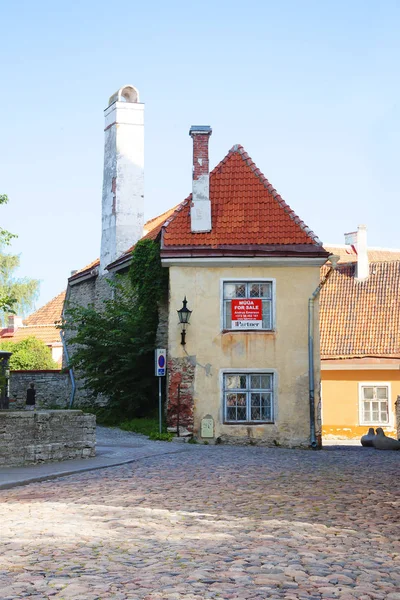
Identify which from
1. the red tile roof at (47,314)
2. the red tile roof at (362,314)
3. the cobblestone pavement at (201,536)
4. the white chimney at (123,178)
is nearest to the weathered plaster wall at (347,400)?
the red tile roof at (362,314)

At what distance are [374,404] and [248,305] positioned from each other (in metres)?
13.2

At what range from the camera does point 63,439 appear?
16.2m

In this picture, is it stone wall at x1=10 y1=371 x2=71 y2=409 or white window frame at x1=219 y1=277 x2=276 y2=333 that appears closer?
white window frame at x1=219 y1=277 x2=276 y2=333

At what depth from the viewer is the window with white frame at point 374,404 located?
3422 cm

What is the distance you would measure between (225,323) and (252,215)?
10.3ft

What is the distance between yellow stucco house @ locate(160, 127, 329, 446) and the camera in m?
22.6

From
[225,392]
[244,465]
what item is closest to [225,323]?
[225,392]

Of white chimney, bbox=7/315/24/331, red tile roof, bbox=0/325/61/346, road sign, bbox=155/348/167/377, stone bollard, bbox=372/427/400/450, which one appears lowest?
stone bollard, bbox=372/427/400/450

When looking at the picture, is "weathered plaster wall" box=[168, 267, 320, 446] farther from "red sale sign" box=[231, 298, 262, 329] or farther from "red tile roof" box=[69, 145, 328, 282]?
"red tile roof" box=[69, 145, 328, 282]

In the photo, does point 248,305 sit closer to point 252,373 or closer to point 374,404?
point 252,373

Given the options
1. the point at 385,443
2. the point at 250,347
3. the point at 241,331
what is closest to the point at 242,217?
the point at 241,331

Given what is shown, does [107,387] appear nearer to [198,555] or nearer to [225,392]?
[225,392]

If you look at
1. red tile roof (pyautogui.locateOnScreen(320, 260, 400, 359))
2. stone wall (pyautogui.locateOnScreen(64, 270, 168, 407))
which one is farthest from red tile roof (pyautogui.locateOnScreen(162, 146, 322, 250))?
red tile roof (pyautogui.locateOnScreen(320, 260, 400, 359))

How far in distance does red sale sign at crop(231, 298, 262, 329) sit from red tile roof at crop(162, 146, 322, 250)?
58.7 inches
